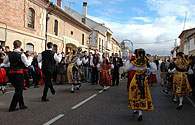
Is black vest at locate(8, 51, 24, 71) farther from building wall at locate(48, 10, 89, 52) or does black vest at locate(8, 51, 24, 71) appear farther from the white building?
the white building

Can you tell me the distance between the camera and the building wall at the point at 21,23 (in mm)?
14555

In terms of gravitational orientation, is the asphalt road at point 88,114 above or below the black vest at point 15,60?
below

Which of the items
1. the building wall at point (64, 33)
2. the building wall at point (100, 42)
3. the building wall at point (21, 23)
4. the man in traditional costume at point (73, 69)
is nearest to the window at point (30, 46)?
the building wall at point (21, 23)

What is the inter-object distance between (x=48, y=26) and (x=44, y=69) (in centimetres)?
1462

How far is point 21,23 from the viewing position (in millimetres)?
16391

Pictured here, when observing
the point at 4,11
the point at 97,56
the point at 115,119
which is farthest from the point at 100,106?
the point at 4,11

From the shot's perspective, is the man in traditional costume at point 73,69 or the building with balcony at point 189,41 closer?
the man in traditional costume at point 73,69

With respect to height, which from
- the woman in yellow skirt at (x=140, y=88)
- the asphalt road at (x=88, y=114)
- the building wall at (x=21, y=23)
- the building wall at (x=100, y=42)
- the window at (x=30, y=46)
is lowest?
the asphalt road at (x=88, y=114)

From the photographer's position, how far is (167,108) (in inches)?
255

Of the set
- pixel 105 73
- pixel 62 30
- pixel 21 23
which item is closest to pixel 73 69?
pixel 105 73

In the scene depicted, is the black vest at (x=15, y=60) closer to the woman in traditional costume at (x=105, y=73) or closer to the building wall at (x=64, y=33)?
the woman in traditional costume at (x=105, y=73)

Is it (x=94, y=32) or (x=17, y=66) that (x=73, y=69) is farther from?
(x=94, y=32)

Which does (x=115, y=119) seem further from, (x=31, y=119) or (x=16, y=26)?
(x=16, y=26)

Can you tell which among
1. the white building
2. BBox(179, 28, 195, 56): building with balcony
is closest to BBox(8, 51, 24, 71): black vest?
the white building
